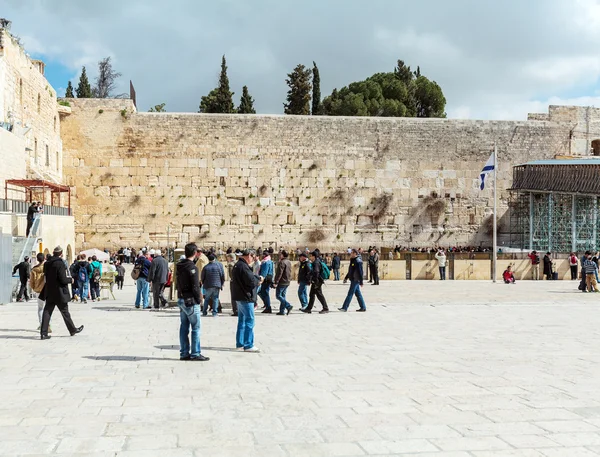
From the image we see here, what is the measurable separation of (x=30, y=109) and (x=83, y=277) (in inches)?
346

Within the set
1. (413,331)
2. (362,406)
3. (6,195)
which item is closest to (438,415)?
(362,406)

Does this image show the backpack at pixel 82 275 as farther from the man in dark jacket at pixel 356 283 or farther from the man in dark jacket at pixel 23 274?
the man in dark jacket at pixel 356 283

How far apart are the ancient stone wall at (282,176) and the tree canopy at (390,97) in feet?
37.5

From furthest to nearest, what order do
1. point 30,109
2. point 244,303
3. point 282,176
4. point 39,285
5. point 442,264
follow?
point 282,176, point 30,109, point 442,264, point 39,285, point 244,303

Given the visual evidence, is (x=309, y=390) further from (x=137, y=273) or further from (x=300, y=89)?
(x=300, y=89)

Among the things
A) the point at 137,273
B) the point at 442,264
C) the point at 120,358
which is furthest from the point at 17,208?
the point at 442,264

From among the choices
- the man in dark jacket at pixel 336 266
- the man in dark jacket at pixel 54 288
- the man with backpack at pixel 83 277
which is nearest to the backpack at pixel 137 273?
the man with backpack at pixel 83 277

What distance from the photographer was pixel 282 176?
78.7ft

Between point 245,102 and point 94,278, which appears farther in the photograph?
point 245,102

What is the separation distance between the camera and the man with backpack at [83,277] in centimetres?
1257

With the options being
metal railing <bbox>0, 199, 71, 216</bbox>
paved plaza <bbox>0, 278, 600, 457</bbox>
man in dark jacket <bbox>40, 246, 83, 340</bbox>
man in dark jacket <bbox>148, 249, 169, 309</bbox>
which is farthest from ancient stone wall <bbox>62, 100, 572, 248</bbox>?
man in dark jacket <bbox>40, 246, 83, 340</bbox>

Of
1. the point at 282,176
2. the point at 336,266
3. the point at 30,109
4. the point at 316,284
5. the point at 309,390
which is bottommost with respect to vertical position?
the point at 309,390

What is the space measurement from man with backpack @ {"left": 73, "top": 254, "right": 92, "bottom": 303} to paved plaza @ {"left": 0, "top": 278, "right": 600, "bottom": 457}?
2988 mm

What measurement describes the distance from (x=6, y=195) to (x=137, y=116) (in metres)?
8.34
